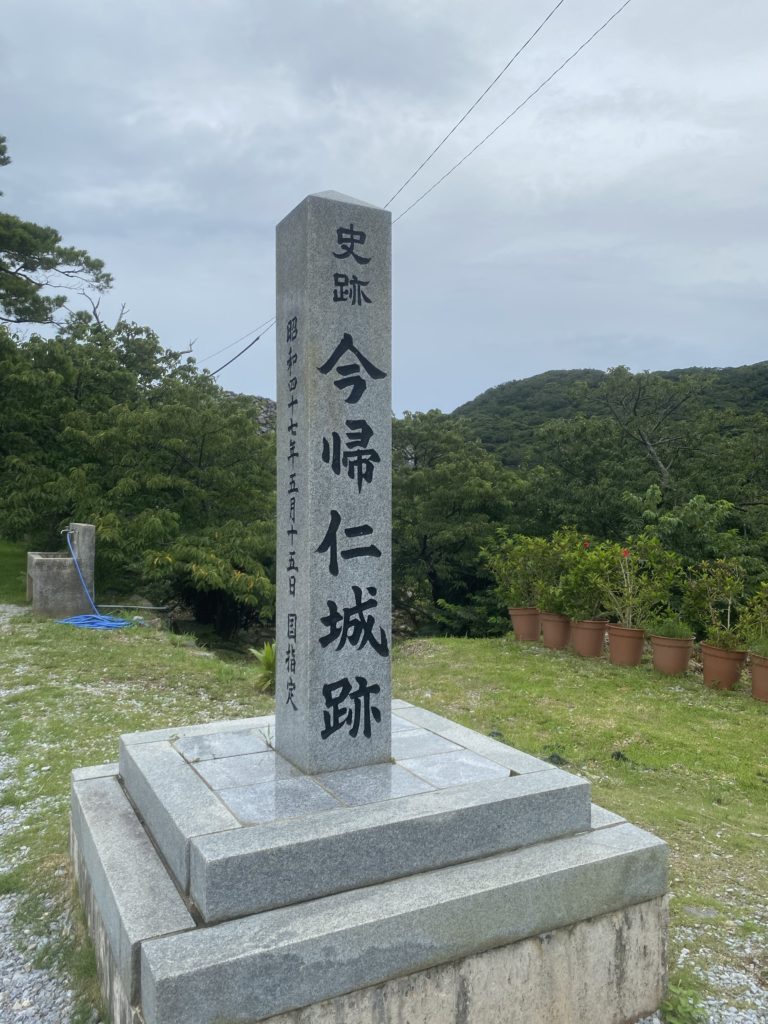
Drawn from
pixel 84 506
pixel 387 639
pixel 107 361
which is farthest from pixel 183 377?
pixel 387 639

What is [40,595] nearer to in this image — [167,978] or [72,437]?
[72,437]

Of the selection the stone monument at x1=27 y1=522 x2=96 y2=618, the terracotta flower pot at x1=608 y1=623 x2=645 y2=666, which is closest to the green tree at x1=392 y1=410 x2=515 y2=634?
the terracotta flower pot at x1=608 y1=623 x2=645 y2=666

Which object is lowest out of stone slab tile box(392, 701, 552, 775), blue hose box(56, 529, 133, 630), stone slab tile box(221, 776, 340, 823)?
blue hose box(56, 529, 133, 630)

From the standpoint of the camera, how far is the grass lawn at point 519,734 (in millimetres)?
3098

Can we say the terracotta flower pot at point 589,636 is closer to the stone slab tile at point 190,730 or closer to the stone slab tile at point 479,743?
the stone slab tile at point 479,743

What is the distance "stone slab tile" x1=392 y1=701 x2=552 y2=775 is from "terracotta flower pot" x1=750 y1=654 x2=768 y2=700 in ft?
13.3

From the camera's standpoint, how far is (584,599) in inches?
330

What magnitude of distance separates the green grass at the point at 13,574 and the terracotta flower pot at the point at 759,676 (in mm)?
9553

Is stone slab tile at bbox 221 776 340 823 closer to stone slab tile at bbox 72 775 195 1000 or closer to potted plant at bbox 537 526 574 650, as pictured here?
stone slab tile at bbox 72 775 195 1000

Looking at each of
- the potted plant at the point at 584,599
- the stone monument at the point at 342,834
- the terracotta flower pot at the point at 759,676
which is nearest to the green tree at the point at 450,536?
the potted plant at the point at 584,599

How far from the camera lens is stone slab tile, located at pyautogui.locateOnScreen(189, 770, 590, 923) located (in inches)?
91.0

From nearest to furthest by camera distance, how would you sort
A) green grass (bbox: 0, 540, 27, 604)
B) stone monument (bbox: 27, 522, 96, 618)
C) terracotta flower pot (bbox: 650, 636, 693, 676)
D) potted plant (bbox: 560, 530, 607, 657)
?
terracotta flower pot (bbox: 650, 636, 693, 676), potted plant (bbox: 560, 530, 607, 657), stone monument (bbox: 27, 522, 96, 618), green grass (bbox: 0, 540, 27, 604)

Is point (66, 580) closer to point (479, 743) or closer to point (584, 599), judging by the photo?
point (584, 599)

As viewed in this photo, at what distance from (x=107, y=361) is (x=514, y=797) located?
513 inches
